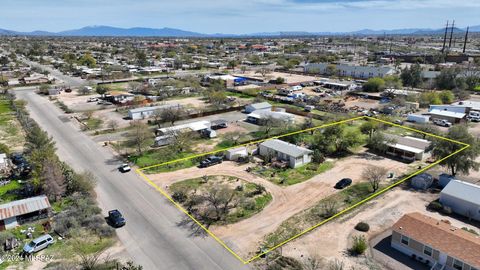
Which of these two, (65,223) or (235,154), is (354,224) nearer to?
(235,154)

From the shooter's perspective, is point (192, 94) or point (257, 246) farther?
point (192, 94)

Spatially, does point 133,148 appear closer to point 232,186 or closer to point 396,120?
point 232,186

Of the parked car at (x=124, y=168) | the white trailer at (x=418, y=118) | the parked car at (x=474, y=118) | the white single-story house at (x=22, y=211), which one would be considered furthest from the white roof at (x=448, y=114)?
the white single-story house at (x=22, y=211)

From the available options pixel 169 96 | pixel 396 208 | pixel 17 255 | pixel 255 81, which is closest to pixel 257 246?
pixel 396 208

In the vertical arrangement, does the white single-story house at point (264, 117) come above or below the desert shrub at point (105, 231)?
above

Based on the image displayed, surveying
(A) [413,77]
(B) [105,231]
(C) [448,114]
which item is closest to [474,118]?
(C) [448,114]

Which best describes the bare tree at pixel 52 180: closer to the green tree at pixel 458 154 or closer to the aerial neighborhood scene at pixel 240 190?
the aerial neighborhood scene at pixel 240 190
